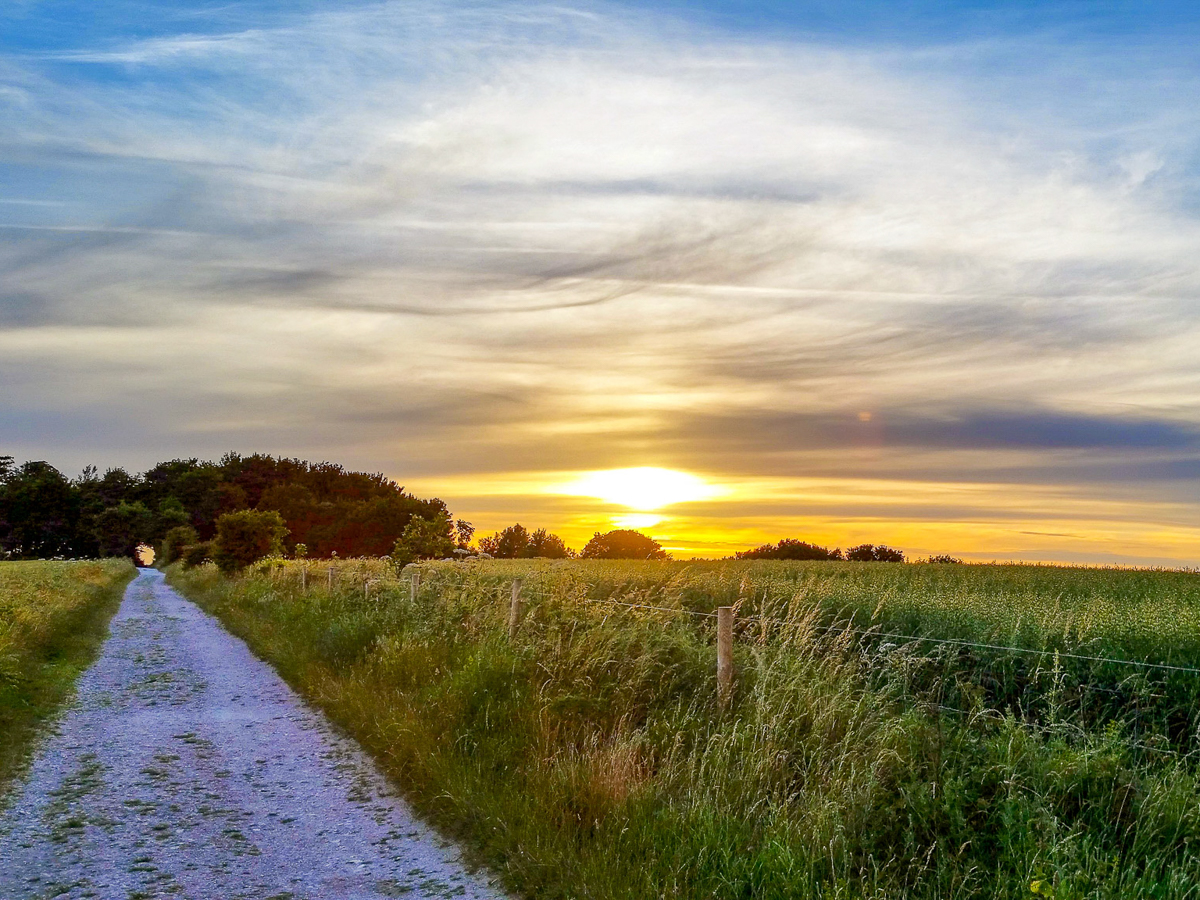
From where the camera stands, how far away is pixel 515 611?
13.0 m

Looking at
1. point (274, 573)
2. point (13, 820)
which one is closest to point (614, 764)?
point (13, 820)

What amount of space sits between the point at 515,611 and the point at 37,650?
10.8 m

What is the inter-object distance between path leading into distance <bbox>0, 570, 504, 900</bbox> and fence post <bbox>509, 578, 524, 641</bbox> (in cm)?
265

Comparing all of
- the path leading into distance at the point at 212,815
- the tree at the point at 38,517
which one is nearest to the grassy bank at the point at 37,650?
the path leading into distance at the point at 212,815

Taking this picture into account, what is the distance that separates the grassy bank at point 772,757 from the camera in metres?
5.63

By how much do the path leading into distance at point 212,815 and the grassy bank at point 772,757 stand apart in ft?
1.55

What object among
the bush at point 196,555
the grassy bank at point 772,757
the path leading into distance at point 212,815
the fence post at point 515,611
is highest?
the fence post at point 515,611

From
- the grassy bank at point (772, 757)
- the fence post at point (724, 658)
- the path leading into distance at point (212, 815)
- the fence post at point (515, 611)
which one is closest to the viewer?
the grassy bank at point (772, 757)

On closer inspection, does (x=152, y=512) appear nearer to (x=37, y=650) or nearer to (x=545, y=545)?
(x=545, y=545)

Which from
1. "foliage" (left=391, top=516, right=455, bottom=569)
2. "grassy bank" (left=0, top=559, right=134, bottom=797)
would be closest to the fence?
"grassy bank" (left=0, top=559, right=134, bottom=797)

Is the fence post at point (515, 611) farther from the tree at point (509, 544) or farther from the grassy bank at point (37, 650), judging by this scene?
the tree at point (509, 544)

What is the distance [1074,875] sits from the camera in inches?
190

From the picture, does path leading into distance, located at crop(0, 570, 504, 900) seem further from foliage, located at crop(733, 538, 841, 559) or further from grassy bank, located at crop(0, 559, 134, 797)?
foliage, located at crop(733, 538, 841, 559)

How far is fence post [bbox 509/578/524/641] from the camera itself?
1255cm
